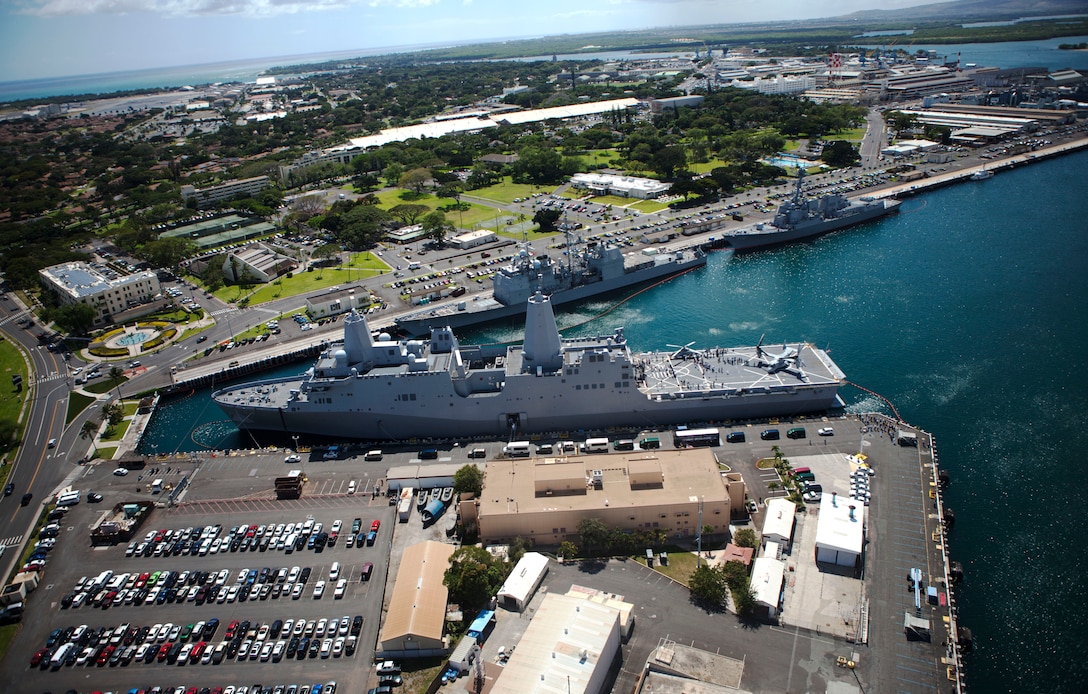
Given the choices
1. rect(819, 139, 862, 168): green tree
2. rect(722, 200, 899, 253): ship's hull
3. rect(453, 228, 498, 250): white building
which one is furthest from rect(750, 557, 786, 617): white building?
rect(819, 139, 862, 168): green tree

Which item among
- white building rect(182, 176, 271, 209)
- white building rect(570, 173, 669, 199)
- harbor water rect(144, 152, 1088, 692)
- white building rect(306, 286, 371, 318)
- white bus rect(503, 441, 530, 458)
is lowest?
harbor water rect(144, 152, 1088, 692)

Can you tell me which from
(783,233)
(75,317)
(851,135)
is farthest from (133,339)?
(851,135)

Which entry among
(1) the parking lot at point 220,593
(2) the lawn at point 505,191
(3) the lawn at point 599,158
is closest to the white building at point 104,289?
(1) the parking lot at point 220,593

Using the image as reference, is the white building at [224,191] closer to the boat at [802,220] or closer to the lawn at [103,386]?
the lawn at [103,386]

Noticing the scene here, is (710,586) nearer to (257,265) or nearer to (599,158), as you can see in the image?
(257,265)

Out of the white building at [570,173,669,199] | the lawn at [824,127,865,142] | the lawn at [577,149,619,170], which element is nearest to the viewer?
the white building at [570,173,669,199]

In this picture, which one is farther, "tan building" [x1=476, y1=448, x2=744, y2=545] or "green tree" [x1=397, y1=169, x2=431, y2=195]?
"green tree" [x1=397, y1=169, x2=431, y2=195]

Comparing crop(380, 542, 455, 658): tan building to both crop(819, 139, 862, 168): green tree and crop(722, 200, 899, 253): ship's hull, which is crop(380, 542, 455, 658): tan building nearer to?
crop(722, 200, 899, 253): ship's hull

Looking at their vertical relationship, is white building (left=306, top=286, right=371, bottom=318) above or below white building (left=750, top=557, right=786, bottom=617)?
above
